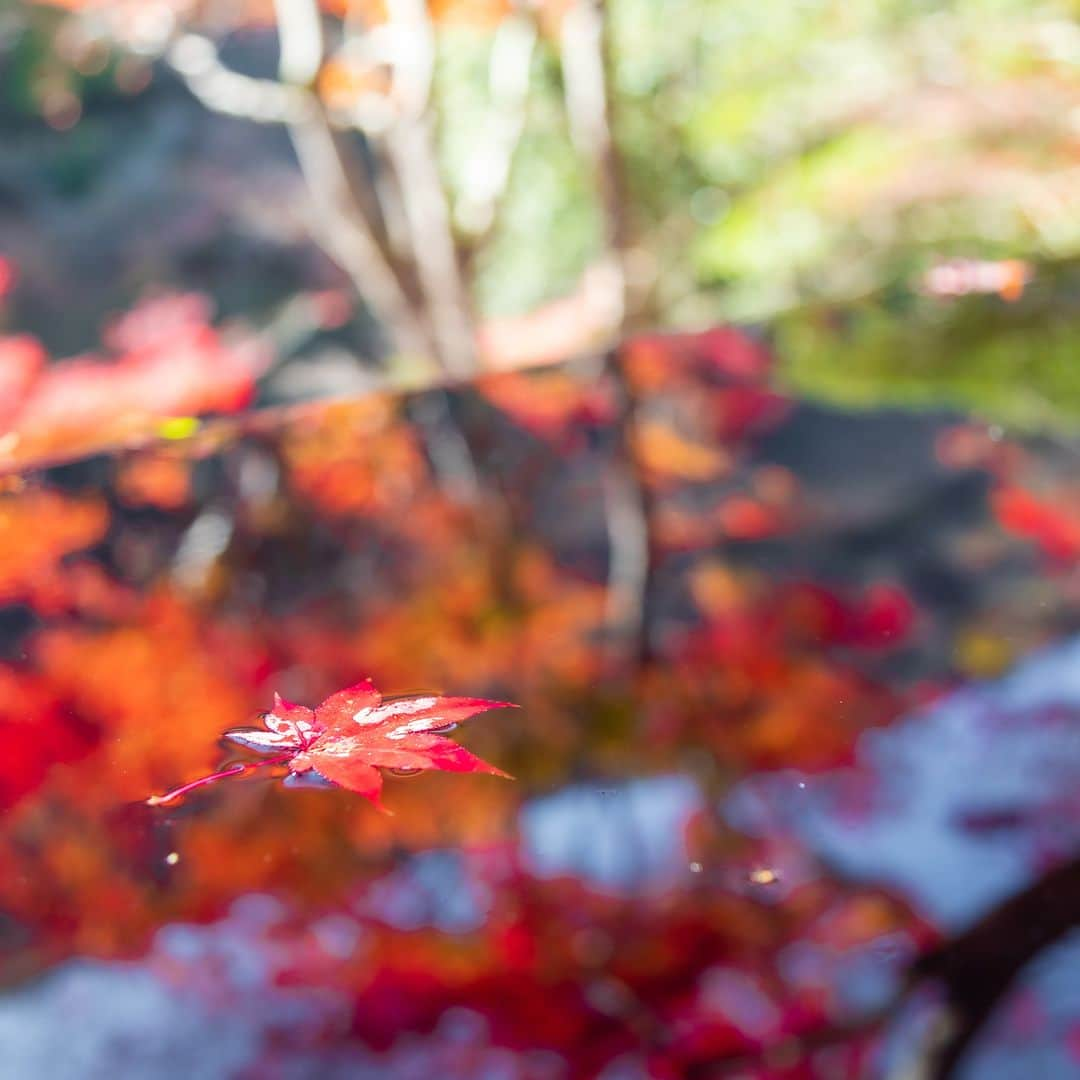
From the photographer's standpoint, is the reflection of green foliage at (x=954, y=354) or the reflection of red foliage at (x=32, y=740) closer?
the reflection of red foliage at (x=32, y=740)

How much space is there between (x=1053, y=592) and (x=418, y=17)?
78.9 inches

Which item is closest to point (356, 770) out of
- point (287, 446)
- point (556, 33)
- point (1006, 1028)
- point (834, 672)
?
point (1006, 1028)

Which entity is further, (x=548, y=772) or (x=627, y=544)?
(x=627, y=544)

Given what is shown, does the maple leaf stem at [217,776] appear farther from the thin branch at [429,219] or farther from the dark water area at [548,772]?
the thin branch at [429,219]

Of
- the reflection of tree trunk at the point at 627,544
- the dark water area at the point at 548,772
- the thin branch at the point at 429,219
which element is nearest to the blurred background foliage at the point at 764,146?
the thin branch at the point at 429,219

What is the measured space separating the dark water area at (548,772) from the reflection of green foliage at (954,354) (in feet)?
0.54

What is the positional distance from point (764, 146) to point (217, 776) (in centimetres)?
304

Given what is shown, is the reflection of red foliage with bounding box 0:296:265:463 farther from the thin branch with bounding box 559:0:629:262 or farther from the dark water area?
the thin branch with bounding box 559:0:629:262

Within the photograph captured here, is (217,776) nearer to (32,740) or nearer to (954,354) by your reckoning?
(32,740)

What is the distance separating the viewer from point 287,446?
178cm

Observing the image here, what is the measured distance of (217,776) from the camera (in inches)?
24.4

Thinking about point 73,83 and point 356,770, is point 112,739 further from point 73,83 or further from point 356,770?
point 73,83

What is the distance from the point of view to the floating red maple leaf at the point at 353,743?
607 millimetres

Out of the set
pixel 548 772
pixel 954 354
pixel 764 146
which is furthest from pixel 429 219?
pixel 548 772
